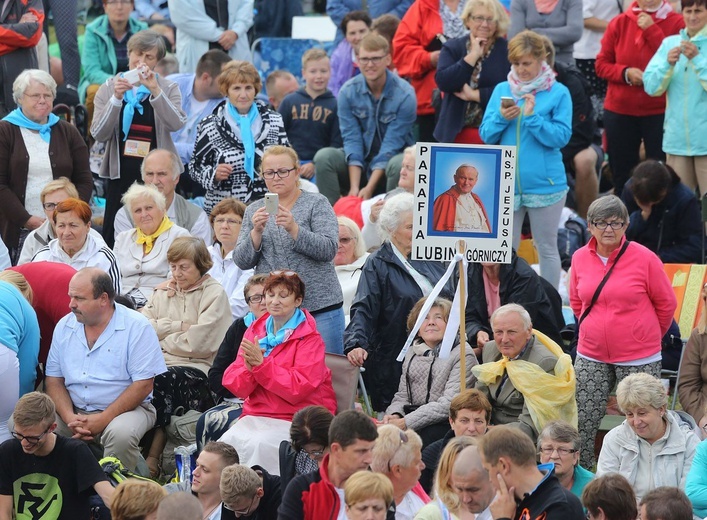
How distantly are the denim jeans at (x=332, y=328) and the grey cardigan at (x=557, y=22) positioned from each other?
4.44 metres

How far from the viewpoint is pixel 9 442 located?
7.80 metres

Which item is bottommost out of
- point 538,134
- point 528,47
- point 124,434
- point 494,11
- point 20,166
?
point 124,434

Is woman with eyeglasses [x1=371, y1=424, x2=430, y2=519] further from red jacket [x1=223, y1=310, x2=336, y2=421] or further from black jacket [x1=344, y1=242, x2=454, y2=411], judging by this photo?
black jacket [x1=344, y1=242, x2=454, y2=411]

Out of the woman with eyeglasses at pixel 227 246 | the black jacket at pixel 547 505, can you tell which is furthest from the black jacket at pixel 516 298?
the black jacket at pixel 547 505

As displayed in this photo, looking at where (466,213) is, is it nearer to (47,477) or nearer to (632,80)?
(47,477)

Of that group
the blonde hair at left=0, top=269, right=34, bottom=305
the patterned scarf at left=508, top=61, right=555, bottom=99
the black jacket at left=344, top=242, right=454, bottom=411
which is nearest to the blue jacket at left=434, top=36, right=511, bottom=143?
the patterned scarf at left=508, top=61, right=555, bottom=99

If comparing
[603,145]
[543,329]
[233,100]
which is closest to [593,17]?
[603,145]

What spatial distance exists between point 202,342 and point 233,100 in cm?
255

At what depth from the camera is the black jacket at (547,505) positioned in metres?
6.04

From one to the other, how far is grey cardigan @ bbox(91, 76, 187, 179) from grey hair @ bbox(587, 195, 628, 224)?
12.8 ft

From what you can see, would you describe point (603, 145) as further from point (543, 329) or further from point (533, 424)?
point (533, 424)

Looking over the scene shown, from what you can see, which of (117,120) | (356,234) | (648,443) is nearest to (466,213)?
(648,443)

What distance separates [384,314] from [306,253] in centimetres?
80

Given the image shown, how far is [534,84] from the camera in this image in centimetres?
1060
